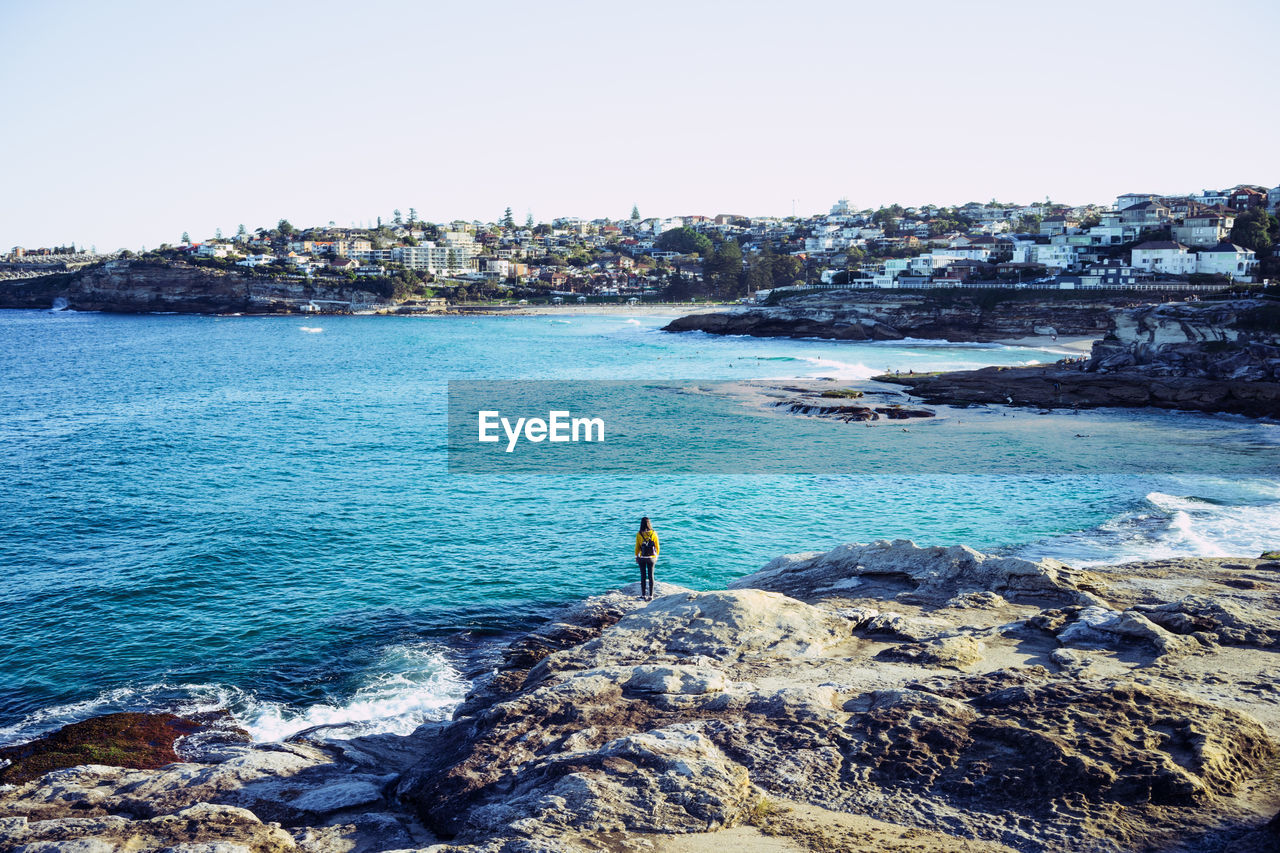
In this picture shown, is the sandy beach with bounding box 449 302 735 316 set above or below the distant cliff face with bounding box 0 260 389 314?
below

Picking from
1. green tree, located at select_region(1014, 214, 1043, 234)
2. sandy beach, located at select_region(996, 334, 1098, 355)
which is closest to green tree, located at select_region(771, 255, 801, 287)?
green tree, located at select_region(1014, 214, 1043, 234)

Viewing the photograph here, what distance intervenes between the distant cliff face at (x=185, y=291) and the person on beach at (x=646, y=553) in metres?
161

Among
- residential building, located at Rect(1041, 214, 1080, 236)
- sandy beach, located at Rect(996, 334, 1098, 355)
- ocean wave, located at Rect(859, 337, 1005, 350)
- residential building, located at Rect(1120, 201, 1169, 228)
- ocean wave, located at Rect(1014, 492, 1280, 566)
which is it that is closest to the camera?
ocean wave, located at Rect(1014, 492, 1280, 566)

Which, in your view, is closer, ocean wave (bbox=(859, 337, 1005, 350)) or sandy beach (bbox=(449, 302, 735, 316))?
ocean wave (bbox=(859, 337, 1005, 350))

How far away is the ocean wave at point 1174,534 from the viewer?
20.8 m

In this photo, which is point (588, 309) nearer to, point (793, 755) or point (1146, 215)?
point (1146, 215)

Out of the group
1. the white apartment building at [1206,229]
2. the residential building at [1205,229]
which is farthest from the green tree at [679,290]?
the white apartment building at [1206,229]

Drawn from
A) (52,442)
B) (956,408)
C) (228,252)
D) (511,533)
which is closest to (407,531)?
(511,533)

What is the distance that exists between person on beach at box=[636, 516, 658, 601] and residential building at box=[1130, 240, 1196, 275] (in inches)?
3496

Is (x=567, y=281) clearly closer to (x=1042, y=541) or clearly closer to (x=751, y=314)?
(x=751, y=314)

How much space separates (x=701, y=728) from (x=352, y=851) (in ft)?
13.7

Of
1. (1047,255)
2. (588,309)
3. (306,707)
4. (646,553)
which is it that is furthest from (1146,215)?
(306,707)

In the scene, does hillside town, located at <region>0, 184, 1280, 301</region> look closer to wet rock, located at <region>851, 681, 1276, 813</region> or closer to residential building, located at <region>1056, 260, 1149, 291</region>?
residential building, located at <region>1056, 260, 1149, 291</region>

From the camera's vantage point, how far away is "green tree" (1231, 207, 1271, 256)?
8719 cm
